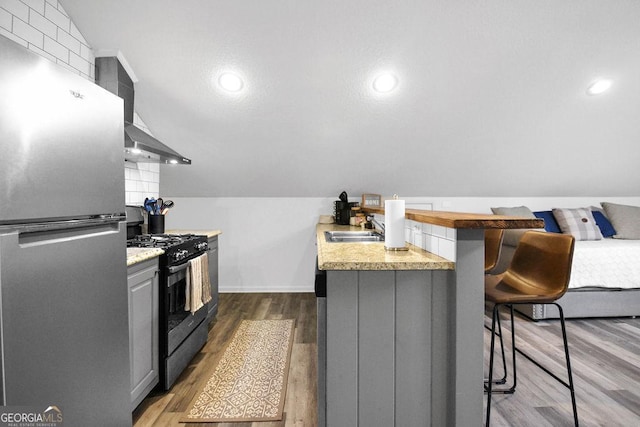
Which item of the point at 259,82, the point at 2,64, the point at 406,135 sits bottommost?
the point at 2,64

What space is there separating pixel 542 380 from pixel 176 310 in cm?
244

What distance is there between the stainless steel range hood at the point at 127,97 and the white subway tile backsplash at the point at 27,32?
21.7 inches

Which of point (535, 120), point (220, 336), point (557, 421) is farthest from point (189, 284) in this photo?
point (535, 120)

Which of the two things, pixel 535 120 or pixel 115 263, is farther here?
pixel 535 120

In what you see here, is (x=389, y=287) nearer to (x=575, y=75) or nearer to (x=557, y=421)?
(x=557, y=421)

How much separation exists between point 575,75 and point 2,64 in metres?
3.98

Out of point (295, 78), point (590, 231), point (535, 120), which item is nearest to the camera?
point (295, 78)

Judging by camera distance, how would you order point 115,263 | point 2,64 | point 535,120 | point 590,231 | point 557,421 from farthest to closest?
point 590,231 < point 535,120 < point 557,421 < point 115,263 < point 2,64

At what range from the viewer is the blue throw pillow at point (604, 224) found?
168 inches

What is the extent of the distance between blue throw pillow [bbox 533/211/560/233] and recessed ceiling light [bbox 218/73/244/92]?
3.81 m

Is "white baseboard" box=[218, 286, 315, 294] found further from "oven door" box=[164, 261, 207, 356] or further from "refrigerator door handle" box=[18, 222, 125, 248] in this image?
"refrigerator door handle" box=[18, 222, 125, 248]

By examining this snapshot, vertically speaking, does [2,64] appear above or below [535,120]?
below

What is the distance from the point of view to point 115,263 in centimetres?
153

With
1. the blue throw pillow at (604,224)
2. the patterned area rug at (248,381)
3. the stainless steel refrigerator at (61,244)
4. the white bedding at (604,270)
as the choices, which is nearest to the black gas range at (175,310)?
the patterned area rug at (248,381)
